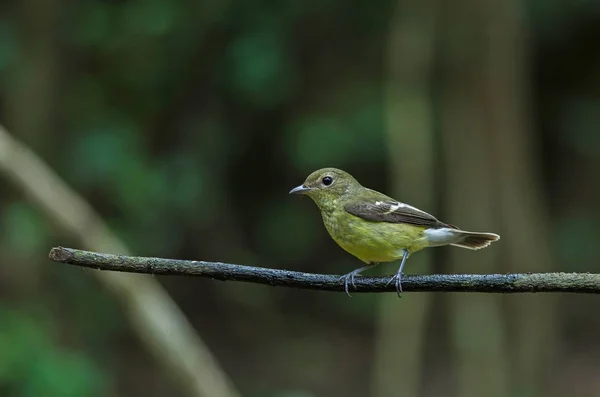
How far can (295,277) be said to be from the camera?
178 centimetres

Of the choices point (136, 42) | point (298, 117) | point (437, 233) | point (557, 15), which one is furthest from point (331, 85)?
point (437, 233)

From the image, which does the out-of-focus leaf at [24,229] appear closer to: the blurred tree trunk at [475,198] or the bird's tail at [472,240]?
the blurred tree trunk at [475,198]

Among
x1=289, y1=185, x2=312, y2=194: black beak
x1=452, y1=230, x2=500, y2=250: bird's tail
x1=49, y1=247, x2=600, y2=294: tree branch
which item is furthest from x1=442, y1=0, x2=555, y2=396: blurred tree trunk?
x1=49, y1=247, x2=600, y2=294: tree branch

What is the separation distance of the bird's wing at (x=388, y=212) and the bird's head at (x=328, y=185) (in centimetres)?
8

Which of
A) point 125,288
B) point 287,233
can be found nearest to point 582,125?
point 287,233

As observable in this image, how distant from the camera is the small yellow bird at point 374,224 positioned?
7.93 feet

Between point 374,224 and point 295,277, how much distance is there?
0.79 m

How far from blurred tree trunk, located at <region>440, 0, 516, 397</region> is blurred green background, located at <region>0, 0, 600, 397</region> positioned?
0.02 metres

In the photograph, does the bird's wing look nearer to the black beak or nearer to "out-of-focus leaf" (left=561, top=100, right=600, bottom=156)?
the black beak

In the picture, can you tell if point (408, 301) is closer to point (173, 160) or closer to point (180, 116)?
point (173, 160)

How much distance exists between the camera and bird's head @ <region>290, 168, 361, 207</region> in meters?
2.56

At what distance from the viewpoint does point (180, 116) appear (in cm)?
800

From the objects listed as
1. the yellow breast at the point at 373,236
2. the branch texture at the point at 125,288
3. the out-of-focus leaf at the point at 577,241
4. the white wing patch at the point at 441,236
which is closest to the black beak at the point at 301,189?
the yellow breast at the point at 373,236

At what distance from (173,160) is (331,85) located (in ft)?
7.03
